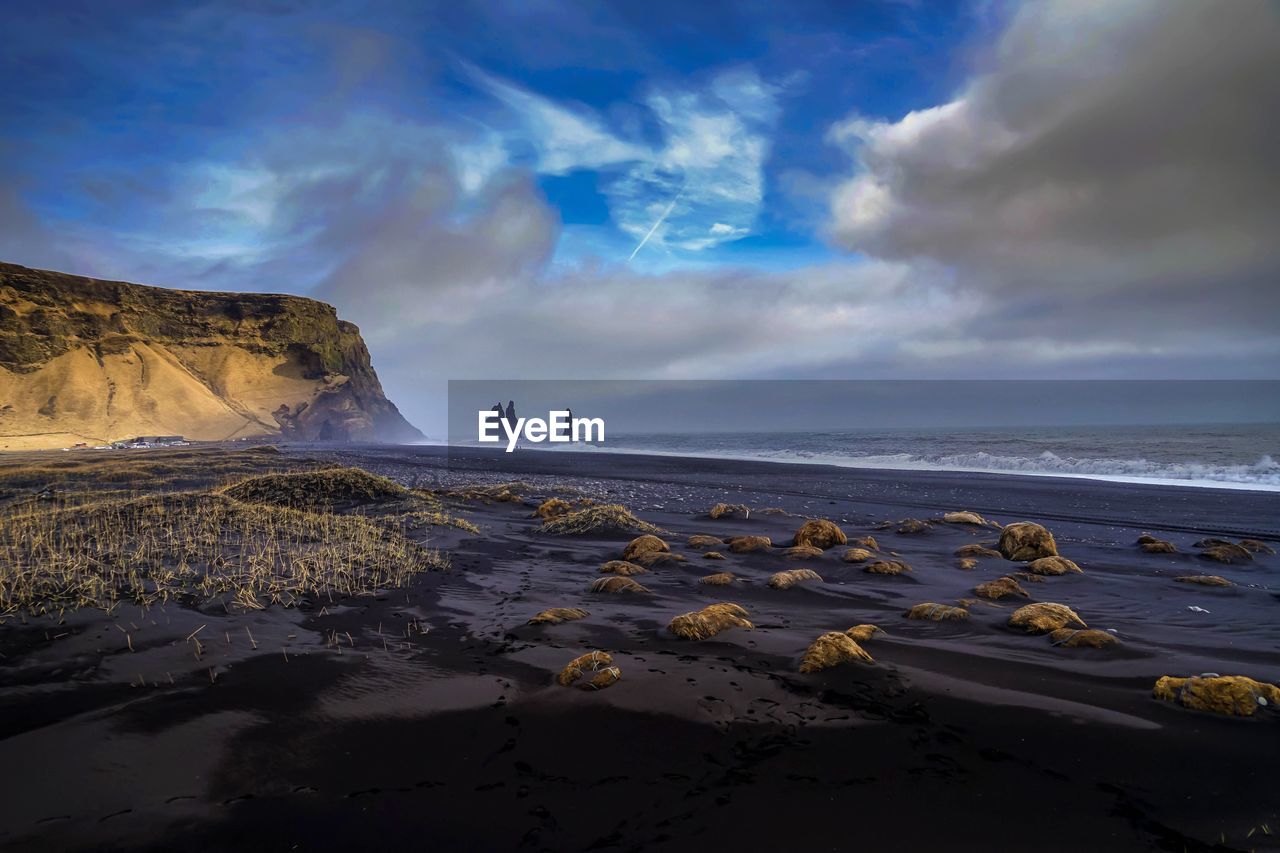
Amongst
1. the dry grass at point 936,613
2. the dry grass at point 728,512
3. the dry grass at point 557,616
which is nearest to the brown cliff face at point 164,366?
the dry grass at point 728,512

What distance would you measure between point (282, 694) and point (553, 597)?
379cm

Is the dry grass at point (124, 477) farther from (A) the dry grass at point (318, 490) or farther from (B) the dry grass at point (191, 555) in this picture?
(B) the dry grass at point (191, 555)

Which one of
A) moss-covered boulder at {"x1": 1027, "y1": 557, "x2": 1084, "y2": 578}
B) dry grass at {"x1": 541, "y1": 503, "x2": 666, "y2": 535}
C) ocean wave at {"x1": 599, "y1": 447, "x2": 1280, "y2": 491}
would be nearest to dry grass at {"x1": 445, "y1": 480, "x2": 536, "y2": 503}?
dry grass at {"x1": 541, "y1": 503, "x2": 666, "y2": 535}

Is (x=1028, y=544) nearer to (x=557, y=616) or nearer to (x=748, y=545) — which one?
(x=748, y=545)

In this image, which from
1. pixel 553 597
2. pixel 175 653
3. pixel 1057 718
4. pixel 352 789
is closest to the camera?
pixel 352 789

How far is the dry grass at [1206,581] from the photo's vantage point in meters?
8.84

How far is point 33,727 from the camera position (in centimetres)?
402

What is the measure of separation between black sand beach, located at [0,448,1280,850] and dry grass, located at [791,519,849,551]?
12.7 feet

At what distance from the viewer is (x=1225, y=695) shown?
435 cm

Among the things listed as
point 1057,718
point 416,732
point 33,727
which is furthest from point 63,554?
point 1057,718

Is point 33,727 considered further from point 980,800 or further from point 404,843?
point 980,800

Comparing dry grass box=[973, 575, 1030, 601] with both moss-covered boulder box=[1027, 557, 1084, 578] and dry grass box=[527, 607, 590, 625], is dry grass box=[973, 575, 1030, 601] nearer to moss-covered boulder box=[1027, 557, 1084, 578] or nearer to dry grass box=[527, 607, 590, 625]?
moss-covered boulder box=[1027, 557, 1084, 578]

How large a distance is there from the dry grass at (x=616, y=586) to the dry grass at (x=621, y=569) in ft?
2.52

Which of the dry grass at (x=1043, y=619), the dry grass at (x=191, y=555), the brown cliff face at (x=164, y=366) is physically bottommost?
the dry grass at (x=1043, y=619)
